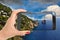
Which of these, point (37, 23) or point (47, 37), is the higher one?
point (37, 23)

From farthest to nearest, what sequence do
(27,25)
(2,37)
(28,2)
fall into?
(28,2) → (27,25) → (2,37)

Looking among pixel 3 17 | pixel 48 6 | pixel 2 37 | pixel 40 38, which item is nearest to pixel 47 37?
pixel 40 38

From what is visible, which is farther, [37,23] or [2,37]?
[37,23]

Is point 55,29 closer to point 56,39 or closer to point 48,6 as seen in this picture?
point 56,39

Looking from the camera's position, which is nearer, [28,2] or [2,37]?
[2,37]

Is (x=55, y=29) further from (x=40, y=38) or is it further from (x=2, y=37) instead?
(x=2, y=37)

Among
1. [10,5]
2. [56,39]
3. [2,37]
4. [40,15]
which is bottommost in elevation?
[56,39]

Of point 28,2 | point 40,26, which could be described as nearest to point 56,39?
point 40,26

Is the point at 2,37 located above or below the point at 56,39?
above

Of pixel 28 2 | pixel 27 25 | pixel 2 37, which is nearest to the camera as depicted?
pixel 2 37
